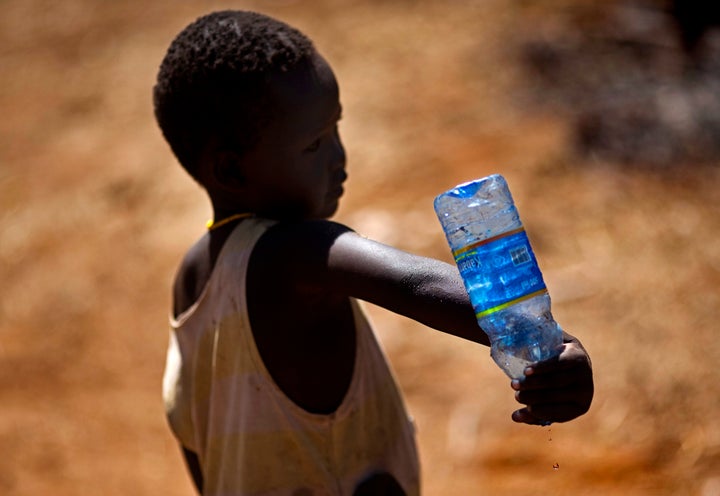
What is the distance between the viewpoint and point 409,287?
68.7 inches

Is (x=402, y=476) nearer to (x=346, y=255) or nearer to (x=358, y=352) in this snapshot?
(x=358, y=352)

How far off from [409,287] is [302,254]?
0.31 m

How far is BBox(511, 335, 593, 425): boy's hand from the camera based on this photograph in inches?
61.9

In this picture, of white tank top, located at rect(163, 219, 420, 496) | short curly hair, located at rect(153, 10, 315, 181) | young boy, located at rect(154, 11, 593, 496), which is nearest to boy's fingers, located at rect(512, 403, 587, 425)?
young boy, located at rect(154, 11, 593, 496)

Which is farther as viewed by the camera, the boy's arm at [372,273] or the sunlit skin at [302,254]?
the sunlit skin at [302,254]

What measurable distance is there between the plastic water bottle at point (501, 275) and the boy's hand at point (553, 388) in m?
0.03

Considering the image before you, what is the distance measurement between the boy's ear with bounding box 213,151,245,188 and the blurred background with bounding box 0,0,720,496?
232 cm

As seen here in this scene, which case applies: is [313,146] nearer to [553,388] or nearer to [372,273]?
[372,273]

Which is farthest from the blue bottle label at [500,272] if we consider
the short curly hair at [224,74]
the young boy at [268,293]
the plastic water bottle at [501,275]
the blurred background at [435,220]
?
the blurred background at [435,220]

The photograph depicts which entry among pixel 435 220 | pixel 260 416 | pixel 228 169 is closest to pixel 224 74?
pixel 228 169

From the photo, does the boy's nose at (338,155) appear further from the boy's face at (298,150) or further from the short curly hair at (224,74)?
the short curly hair at (224,74)

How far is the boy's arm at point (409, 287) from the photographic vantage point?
158 centimetres

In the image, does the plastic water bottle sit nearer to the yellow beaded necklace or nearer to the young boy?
the young boy

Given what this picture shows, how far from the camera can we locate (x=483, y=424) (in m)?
4.46
